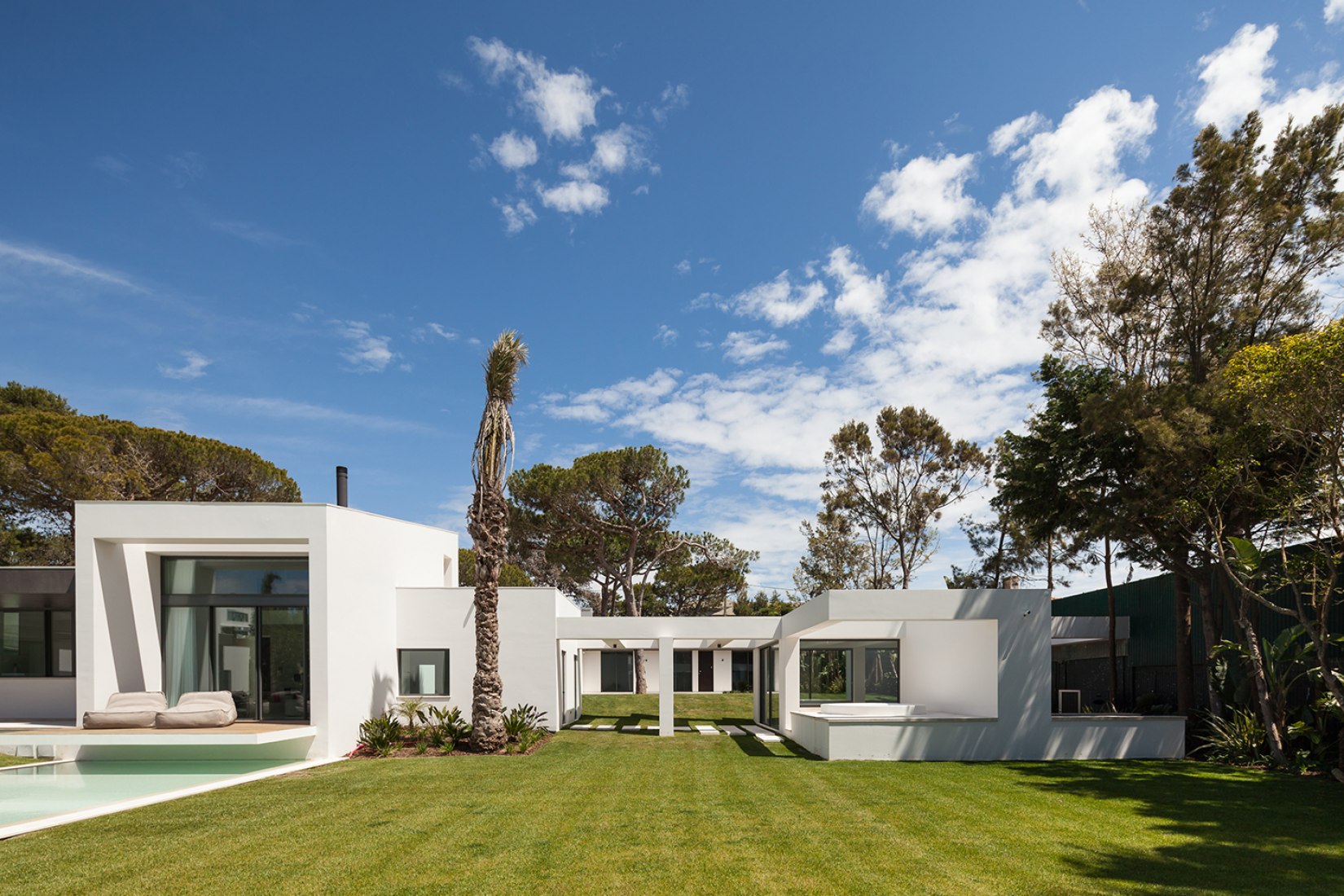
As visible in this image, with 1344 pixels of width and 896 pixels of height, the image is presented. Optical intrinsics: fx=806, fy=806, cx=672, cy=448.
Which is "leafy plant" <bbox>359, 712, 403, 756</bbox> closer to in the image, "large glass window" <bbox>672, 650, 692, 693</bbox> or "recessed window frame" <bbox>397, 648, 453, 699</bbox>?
"recessed window frame" <bbox>397, 648, 453, 699</bbox>

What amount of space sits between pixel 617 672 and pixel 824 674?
19.0m

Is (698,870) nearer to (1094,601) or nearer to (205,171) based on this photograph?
(205,171)

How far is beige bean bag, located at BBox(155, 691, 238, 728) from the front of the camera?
1484 centimetres

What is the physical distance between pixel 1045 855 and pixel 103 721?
51.7ft

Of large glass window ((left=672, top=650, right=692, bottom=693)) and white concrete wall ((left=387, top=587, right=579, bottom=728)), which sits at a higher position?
white concrete wall ((left=387, top=587, right=579, bottom=728))

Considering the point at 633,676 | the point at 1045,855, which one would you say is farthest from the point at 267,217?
the point at 633,676

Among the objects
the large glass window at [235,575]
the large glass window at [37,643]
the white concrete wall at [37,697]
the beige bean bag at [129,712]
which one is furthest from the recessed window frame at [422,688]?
the large glass window at [37,643]

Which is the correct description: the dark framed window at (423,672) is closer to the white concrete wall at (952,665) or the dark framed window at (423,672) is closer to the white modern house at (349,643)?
the white modern house at (349,643)

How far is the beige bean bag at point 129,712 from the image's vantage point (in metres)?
14.8

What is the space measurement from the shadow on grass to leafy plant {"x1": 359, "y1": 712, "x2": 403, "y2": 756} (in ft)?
39.6

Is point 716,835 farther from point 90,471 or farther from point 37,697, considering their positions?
point 90,471

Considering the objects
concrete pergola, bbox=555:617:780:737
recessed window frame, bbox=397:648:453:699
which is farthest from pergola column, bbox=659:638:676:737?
recessed window frame, bbox=397:648:453:699

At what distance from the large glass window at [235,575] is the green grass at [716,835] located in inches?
189

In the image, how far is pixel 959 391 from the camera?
26.3 meters
